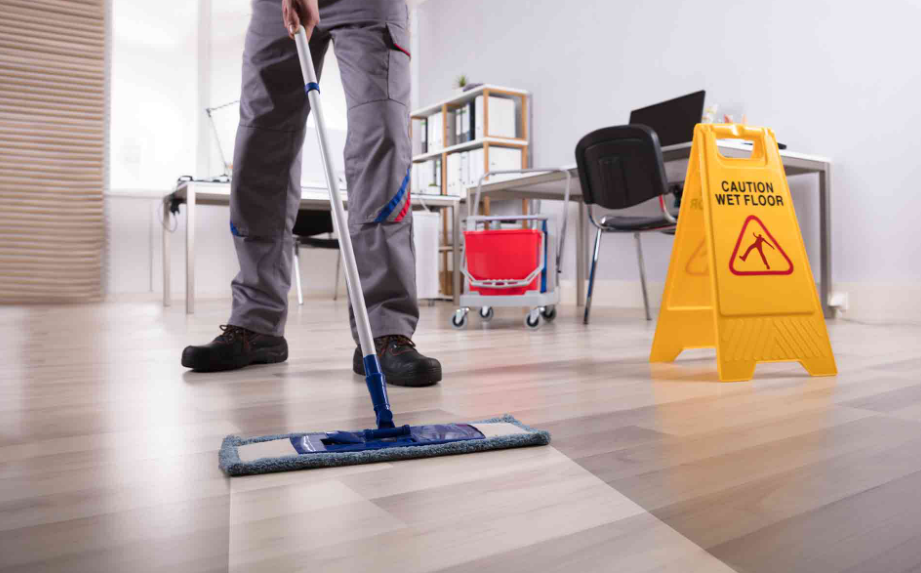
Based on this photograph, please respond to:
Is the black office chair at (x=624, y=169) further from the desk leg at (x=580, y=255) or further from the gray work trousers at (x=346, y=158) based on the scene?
the gray work trousers at (x=346, y=158)

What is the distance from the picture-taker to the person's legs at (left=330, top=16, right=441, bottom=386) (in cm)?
140

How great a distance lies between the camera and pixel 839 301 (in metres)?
Answer: 3.18

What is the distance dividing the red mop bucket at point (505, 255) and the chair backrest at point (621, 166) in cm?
31

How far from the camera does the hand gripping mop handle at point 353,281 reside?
87 cm

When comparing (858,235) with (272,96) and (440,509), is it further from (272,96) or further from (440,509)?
(440,509)

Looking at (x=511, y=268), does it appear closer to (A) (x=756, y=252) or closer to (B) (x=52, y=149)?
(A) (x=756, y=252)

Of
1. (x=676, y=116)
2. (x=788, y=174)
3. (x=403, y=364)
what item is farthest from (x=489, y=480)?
(x=676, y=116)

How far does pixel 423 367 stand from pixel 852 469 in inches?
29.1

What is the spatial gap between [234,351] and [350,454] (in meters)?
0.87

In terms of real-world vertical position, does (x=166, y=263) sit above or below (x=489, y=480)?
above

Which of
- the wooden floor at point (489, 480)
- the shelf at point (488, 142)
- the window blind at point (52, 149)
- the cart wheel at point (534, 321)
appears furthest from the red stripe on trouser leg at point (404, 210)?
the window blind at point (52, 149)

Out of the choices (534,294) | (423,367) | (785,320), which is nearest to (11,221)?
(534,294)

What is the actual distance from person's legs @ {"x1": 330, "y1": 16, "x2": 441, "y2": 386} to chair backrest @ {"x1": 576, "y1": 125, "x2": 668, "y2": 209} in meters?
1.47

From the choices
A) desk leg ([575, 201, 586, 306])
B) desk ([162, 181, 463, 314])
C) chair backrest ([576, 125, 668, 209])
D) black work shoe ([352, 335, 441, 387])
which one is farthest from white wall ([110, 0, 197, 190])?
black work shoe ([352, 335, 441, 387])
